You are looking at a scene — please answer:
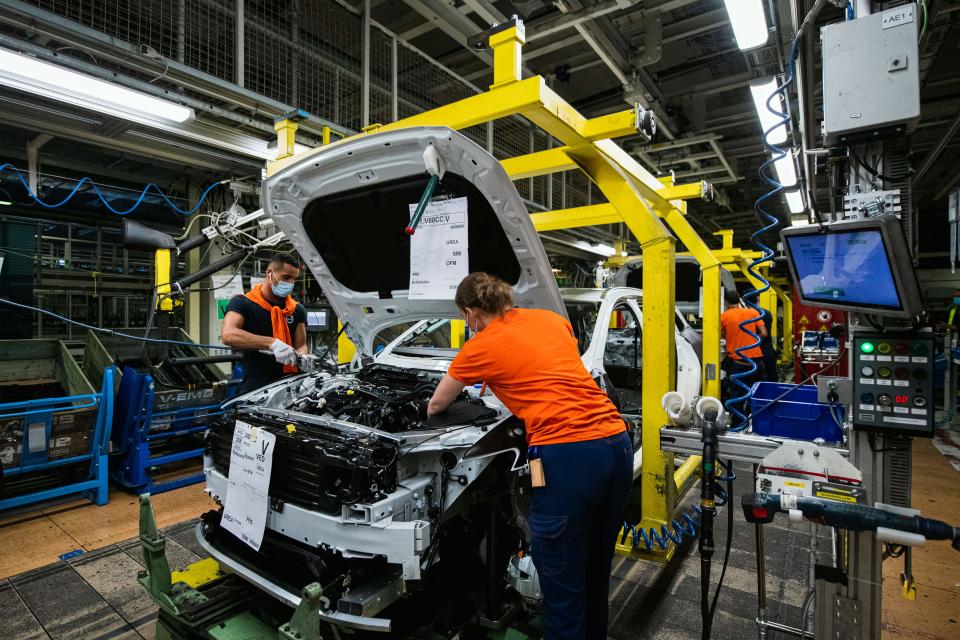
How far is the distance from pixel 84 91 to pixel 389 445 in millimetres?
3327

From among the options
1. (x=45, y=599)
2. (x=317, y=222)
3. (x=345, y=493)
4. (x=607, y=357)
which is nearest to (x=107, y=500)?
(x=45, y=599)

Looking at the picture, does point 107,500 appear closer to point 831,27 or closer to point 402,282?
point 402,282

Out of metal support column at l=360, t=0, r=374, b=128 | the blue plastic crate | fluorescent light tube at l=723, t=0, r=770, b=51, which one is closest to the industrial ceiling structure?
metal support column at l=360, t=0, r=374, b=128

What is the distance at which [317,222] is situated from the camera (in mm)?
2936

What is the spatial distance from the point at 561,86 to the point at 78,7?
5637 millimetres

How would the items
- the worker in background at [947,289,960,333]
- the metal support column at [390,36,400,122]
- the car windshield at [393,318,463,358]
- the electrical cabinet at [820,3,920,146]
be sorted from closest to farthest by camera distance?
the electrical cabinet at [820,3,920,146]
the car windshield at [393,318,463,358]
the metal support column at [390,36,400,122]
the worker in background at [947,289,960,333]

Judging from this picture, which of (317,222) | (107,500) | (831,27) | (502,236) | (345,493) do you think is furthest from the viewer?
(107,500)

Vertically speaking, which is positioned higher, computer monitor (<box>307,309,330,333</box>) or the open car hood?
the open car hood

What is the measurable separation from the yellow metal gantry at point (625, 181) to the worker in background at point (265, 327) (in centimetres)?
78

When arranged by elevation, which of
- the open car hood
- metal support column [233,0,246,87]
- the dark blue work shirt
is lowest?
the dark blue work shirt

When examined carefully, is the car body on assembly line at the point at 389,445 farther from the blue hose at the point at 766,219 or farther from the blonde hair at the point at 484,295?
the blue hose at the point at 766,219

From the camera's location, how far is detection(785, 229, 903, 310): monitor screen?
1.55m

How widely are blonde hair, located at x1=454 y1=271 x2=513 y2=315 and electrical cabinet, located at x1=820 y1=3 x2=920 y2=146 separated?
1200mm

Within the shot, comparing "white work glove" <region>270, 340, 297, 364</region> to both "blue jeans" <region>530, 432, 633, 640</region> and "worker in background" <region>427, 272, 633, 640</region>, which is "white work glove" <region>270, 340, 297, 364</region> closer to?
"worker in background" <region>427, 272, 633, 640</region>
